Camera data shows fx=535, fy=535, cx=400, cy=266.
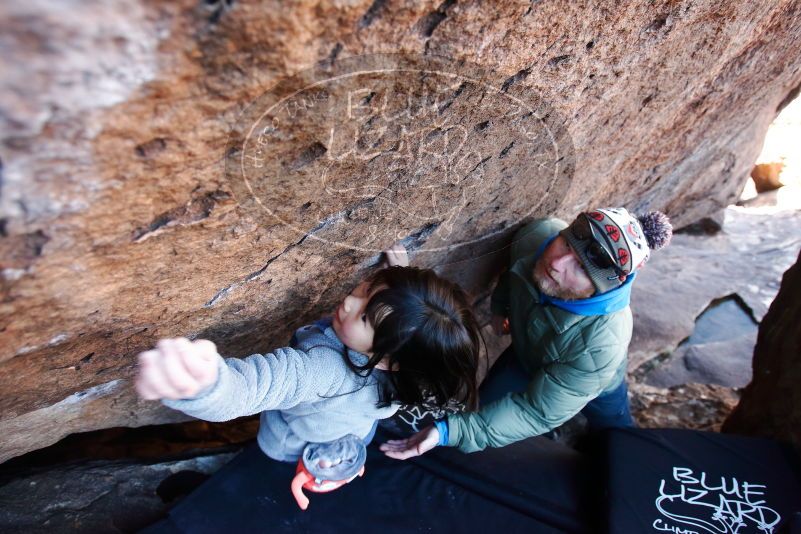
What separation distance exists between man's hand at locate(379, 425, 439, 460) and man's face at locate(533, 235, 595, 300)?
0.80 m

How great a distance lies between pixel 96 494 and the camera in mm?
2221

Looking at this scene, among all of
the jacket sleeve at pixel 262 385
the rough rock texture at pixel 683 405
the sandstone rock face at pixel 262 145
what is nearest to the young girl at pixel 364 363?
the jacket sleeve at pixel 262 385

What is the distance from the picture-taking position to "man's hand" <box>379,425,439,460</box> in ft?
7.59

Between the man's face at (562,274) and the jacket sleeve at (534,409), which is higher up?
the man's face at (562,274)

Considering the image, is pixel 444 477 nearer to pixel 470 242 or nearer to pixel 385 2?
pixel 470 242

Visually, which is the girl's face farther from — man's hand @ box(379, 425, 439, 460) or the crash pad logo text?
the crash pad logo text

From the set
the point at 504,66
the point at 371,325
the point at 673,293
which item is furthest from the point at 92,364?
the point at 673,293

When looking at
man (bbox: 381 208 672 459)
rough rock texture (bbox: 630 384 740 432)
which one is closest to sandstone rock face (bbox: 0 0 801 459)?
man (bbox: 381 208 672 459)

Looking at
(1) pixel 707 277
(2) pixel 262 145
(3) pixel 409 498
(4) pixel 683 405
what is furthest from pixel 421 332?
(1) pixel 707 277

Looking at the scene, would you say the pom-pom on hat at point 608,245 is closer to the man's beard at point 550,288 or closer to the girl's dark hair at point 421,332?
the man's beard at point 550,288

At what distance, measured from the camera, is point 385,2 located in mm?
1003

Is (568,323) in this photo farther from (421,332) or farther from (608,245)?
(421,332)

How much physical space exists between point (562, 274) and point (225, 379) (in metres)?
1.50

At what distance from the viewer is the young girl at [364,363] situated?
4.55 ft
